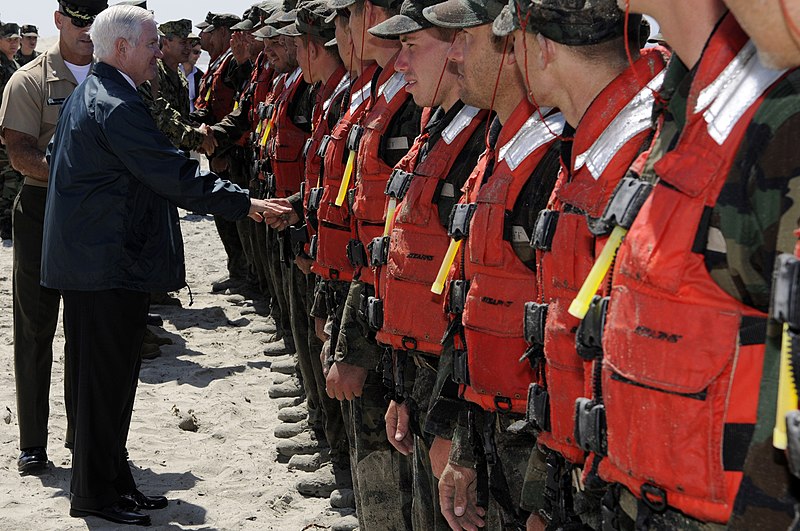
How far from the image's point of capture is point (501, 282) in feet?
10.3

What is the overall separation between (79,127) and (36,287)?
57.0 inches

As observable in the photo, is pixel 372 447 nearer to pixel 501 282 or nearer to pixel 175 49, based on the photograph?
pixel 501 282

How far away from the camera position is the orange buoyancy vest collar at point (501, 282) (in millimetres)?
3098

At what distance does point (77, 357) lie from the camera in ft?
18.0

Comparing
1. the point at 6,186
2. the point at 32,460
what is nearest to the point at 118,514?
the point at 32,460

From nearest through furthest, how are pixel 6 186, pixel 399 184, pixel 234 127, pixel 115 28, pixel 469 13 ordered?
pixel 469 13 → pixel 399 184 → pixel 115 28 → pixel 234 127 → pixel 6 186

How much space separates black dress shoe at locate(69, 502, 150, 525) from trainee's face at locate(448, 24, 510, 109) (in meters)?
3.18

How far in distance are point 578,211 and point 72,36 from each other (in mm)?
4890

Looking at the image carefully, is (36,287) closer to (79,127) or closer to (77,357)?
(77,357)

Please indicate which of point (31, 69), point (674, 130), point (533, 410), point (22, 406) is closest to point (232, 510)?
point (22, 406)

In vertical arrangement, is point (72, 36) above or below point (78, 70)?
above

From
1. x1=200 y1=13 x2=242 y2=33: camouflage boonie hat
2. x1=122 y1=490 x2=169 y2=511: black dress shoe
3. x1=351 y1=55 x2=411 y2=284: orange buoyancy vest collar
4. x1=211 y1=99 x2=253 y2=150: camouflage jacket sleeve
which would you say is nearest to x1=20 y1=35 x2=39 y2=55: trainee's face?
x1=200 y1=13 x2=242 y2=33: camouflage boonie hat

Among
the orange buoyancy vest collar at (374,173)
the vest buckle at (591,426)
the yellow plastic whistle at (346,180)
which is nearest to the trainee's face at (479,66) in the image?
the orange buoyancy vest collar at (374,173)

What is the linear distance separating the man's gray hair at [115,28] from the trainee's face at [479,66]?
247 centimetres
